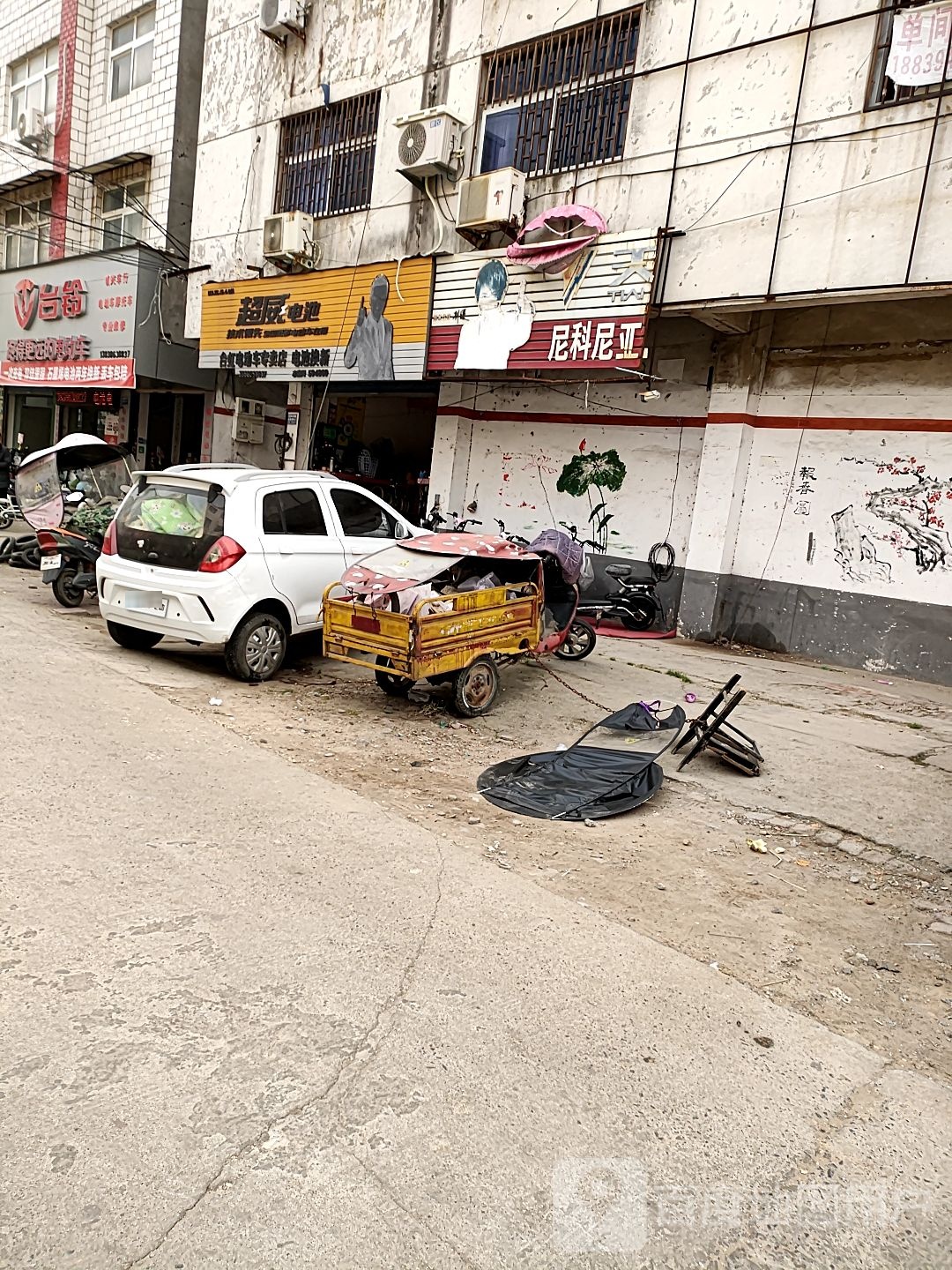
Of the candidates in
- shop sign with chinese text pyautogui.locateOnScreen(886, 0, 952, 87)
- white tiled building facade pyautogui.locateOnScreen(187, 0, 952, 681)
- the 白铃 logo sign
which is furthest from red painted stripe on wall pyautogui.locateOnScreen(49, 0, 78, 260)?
shop sign with chinese text pyautogui.locateOnScreen(886, 0, 952, 87)

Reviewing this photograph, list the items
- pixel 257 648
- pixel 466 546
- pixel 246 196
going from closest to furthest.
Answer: pixel 466 546 → pixel 257 648 → pixel 246 196

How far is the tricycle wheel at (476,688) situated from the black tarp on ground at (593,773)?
1.04 m

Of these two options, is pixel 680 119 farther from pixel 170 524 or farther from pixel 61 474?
pixel 61 474

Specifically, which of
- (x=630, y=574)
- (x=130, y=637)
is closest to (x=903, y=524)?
(x=630, y=574)

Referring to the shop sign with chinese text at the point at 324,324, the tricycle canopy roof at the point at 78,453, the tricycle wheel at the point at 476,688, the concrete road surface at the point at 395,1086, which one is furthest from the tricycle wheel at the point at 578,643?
Answer: the tricycle canopy roof at the point at 78,453

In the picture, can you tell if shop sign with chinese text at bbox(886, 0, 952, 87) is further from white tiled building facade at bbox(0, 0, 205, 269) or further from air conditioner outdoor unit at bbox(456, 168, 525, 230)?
white tiled building facade at bbox(0, 0, 205, 269)

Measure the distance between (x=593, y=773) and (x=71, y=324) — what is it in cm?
1807

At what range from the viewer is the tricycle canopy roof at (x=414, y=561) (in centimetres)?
668

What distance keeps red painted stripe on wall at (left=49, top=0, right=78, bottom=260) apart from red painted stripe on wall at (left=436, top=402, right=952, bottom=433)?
12125 millimetres

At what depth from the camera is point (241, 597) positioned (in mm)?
6992

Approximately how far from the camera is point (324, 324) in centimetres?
1362

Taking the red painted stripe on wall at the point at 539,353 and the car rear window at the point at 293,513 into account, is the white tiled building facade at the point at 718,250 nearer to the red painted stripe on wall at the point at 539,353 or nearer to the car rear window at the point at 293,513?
the red painted stripe on wall at the point at 539,353

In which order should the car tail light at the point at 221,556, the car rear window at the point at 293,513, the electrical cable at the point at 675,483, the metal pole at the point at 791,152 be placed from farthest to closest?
the electrical cable at the point at 675,483
the metal pole at the point at 791,152
the car rear window at the point at 293,513
the car tail light at the point at 221,556

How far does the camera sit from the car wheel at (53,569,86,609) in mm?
9711
